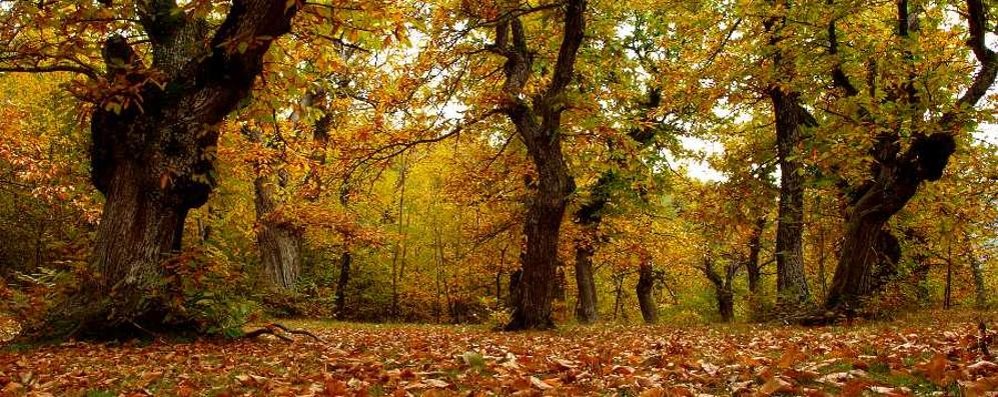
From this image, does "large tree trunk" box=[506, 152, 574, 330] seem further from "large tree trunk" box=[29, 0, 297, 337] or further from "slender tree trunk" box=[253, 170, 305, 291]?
"slender tree trunk" box=[253, 170, 305, 291]

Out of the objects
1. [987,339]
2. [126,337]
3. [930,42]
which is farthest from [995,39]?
[126,337]

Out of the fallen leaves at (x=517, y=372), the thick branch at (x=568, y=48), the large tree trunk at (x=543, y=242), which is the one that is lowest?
the fallen leaves at (x=517, y=372)

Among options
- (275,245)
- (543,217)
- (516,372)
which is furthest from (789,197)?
(275,245)

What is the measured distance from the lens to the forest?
494 cm

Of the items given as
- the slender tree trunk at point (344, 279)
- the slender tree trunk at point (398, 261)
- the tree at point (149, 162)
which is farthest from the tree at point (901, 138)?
the slender tree trunk at point (344, 279)

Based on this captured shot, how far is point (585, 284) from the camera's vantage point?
21.1 metres

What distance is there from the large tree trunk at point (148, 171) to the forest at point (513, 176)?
3cm

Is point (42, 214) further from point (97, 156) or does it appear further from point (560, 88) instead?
point (560, 88)

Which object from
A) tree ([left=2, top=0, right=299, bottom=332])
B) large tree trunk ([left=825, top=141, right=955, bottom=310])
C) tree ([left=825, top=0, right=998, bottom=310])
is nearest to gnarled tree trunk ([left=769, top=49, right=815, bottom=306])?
tree ([left=825, top=0, right=998, bottom=310])

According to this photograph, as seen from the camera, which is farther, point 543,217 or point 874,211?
point 874,211

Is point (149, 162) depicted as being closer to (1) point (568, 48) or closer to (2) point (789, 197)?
(1) point (568, 48)

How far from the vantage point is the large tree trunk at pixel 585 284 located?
20281mm

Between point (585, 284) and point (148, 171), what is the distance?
606 inches

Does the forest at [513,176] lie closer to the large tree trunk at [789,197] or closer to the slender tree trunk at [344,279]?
the large tree trunk at [789,197]
